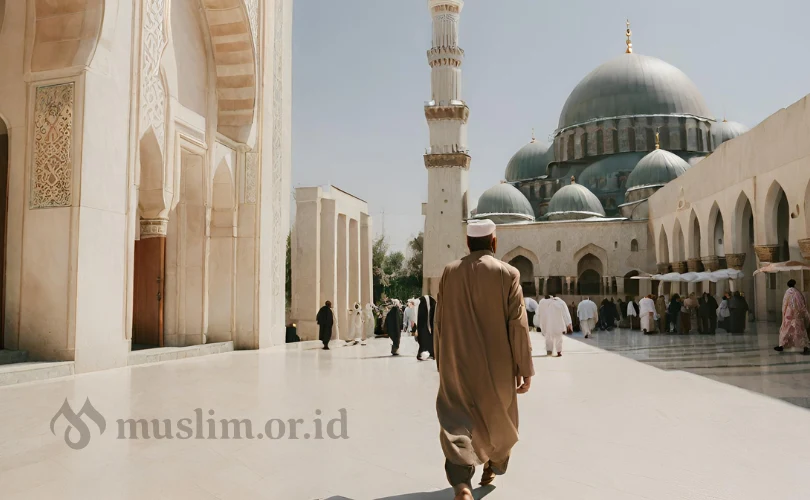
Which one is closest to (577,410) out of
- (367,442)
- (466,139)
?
(367,442)

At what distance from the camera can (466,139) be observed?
33.5 metres

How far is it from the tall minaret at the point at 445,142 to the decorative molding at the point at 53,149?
2604 cm

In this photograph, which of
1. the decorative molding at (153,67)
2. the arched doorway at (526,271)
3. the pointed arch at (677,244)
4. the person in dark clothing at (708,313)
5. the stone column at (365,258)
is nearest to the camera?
the decorative molding at (153,67)

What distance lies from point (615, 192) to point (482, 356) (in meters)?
34.2

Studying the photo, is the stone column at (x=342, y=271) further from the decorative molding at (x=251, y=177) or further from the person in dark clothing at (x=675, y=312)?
the person in dark clothing at (x=675, y=312)

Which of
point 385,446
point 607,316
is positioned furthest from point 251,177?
point 607,316

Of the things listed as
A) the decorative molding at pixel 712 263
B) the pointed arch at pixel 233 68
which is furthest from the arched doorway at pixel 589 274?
the pointed arch at pixel 233 68

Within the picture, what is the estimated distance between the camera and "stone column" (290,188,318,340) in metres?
18.5

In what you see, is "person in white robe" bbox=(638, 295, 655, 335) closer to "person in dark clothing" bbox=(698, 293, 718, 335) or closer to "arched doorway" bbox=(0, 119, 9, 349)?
"person in dark clothing" bbox=(698, 293, 718, 335)

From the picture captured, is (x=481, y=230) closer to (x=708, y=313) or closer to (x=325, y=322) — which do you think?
(x=325, y=322)

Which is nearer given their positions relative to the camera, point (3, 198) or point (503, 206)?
point (3, 198)

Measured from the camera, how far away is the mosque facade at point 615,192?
2323 centimetres

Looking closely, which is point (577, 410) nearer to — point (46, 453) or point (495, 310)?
point (495, 310)

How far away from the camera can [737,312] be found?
15734mm
